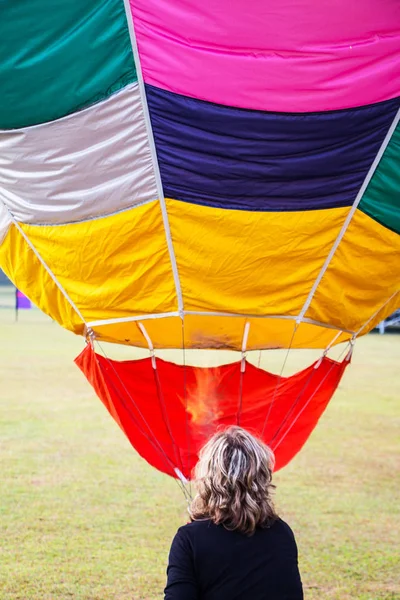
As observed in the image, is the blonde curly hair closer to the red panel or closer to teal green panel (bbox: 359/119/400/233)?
teal green panel (bbox: 359/119/400/233)

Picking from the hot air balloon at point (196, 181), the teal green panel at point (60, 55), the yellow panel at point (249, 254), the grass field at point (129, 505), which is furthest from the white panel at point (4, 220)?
the grass field at point (129, 505)

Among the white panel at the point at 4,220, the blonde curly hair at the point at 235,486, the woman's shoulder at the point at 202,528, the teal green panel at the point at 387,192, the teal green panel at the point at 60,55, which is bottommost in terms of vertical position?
the woman's shoulder at the point at 202,528

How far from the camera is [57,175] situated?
11.5 feet

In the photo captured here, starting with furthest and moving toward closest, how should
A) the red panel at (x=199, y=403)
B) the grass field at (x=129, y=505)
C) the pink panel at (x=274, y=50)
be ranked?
the grass field at (x=129, y=505) → the red panel at (x=199, y=403) → the pink panel at (x=274, y=50)

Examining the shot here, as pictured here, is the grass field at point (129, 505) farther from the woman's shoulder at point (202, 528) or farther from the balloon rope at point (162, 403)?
the woman's shoulder at point (202, 528)

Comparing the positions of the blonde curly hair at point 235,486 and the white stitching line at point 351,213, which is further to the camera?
the white stitching line at point 351,213

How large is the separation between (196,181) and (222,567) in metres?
1.88

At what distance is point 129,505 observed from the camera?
22.7 ft

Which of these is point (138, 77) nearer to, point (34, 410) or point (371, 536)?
point (371, 536)

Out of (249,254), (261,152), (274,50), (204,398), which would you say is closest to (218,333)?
(204,398)

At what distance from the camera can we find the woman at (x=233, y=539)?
78.8 inches

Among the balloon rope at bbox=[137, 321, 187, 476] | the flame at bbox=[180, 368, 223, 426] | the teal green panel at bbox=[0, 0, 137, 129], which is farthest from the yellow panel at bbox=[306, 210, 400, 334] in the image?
the teal green panel at bbox=[0, 0, 137, 129]

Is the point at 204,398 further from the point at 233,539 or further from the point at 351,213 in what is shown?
the point at 233,539

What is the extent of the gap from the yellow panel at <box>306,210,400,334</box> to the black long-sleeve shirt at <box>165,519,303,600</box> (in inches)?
76.1
